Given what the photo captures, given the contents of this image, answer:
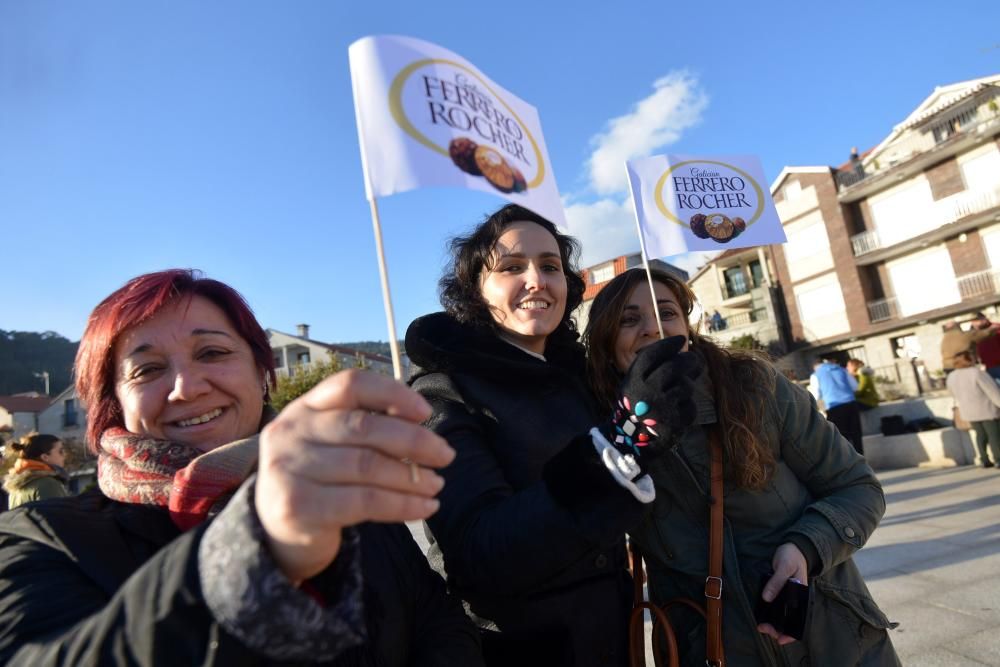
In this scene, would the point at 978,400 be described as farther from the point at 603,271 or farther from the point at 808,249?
the point at 603,271

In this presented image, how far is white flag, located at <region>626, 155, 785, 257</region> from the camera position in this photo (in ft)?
9.41

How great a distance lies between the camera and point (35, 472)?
468 cm

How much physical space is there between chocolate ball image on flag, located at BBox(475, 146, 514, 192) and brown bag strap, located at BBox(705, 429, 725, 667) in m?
1.12

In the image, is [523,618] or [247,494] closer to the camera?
[247,494]

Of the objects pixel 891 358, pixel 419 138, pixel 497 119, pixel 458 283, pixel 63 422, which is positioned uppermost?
pixel 63 422

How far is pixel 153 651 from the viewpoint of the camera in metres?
0.72

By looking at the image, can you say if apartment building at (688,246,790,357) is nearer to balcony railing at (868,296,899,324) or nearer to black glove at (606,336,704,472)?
balcony railing at (868,296,899,324)

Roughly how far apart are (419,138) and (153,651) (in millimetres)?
1258

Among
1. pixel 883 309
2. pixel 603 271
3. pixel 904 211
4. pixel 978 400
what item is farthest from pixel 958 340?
pixel 603 271

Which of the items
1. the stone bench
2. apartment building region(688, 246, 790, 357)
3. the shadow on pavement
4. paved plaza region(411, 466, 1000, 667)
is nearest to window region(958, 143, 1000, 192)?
apartment building region(688, 246, 790, 357)

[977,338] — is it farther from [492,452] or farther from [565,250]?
[492,452]

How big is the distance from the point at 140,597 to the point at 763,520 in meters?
1.81

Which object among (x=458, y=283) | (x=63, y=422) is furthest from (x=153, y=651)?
(x=63, y=422)

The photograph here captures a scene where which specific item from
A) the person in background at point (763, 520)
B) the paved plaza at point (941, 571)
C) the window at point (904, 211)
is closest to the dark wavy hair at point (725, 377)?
the person in background at point (763, 520)
